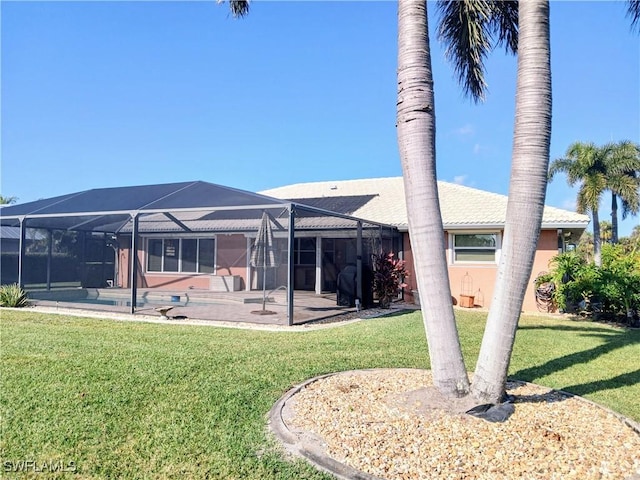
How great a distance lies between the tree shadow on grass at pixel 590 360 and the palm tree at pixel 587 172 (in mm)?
14820

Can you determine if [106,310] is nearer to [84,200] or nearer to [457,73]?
[84,200]

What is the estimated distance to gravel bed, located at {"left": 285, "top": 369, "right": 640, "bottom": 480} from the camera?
3.06 metres

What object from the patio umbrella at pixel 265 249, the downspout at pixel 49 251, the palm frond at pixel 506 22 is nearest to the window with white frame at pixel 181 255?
the downspout at pixel 49 251

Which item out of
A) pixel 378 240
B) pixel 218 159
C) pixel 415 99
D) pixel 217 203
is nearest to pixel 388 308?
pixel 378 240

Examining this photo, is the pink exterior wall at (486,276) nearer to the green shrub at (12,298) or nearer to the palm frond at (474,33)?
the palm frond at (474,33)

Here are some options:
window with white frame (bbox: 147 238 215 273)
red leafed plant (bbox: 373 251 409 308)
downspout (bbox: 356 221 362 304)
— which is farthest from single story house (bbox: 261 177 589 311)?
window with white frame (bbox: 147 238 215 273)

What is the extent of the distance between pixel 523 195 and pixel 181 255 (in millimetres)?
17695

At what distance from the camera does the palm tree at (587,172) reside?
2209cm

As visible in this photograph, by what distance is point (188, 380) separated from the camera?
16.5ft

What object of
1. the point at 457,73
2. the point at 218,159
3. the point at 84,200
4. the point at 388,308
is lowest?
the point at 388,308

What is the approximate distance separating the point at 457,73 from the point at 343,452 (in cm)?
689

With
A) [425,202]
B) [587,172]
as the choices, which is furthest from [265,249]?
[587,172]

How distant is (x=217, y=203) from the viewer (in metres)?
11.0

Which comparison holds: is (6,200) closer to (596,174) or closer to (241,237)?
(241,237)
